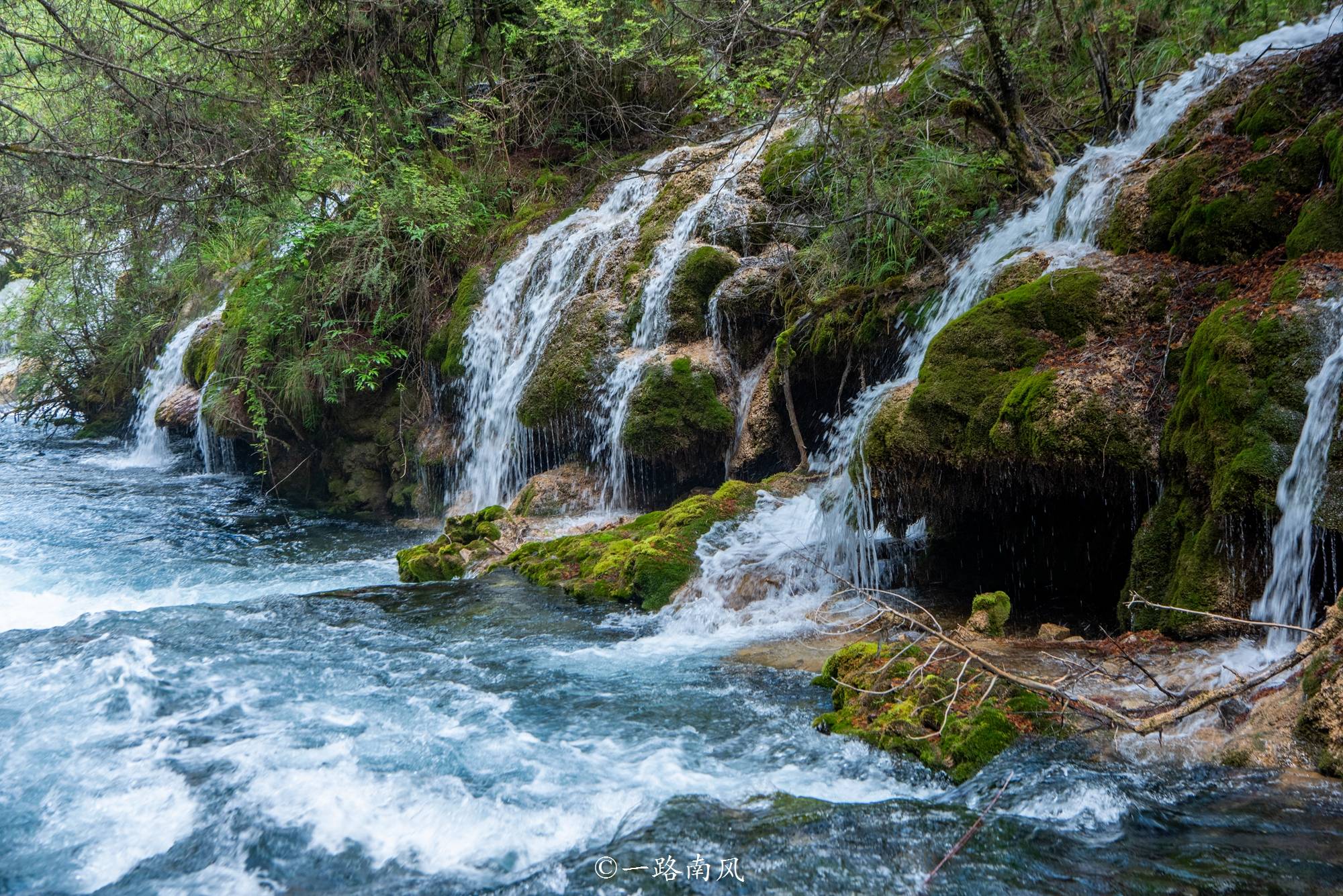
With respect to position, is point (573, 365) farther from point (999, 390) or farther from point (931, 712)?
point (931, 712)

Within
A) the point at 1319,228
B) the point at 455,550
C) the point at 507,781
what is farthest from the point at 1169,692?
the point at 455,550

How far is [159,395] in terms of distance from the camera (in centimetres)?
1531

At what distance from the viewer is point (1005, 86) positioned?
23.2 ft

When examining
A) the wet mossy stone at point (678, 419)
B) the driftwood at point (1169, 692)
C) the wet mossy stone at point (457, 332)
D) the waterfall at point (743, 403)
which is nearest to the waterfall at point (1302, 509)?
the driftwood at point (1169, 692)

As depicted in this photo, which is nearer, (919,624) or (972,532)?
(919,624)

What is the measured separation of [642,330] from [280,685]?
19.4ft

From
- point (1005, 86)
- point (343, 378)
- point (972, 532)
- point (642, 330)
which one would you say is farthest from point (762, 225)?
point (343, 378)

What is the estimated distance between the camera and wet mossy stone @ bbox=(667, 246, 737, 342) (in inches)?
377

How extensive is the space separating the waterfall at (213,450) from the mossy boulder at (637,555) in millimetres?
8328

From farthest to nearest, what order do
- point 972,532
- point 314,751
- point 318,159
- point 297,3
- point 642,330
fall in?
point 318,159, point 642,330, point 297,3, point 972,532, point 314,751

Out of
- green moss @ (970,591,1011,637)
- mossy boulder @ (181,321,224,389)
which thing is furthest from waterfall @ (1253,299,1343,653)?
mossy boulder @ (181,321,224,389)

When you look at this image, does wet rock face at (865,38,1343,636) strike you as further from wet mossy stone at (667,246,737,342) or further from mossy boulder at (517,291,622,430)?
mossy boulder at (517,291,622,430)

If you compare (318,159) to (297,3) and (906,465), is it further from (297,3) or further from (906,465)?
(906,465)

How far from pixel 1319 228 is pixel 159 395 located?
16.3 m
